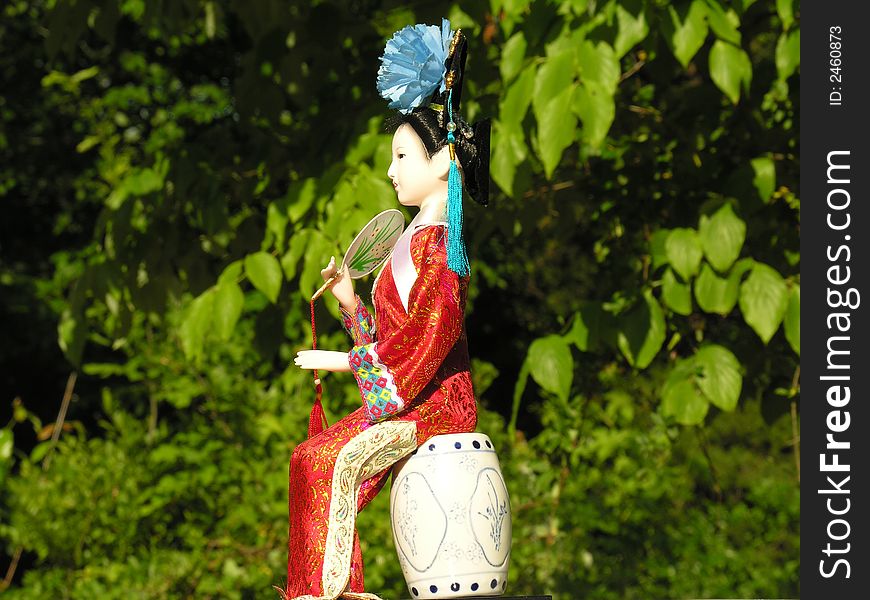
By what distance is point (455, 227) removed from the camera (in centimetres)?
344

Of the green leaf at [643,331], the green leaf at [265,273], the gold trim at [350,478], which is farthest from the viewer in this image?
the green leaf at [265,273]

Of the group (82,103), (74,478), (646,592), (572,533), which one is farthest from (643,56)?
(82,103)

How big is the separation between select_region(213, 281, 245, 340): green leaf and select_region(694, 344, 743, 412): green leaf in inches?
67.1

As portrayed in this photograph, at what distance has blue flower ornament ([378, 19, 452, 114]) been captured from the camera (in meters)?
3.53

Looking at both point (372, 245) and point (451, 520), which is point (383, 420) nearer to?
point (451, 520)

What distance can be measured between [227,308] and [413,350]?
146 cm

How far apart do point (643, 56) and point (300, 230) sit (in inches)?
74.5

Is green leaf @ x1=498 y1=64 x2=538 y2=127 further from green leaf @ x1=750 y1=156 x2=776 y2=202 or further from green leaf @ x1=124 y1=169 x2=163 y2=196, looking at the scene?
green leaf @ x1=124 y1=169 x2=163 y2=196

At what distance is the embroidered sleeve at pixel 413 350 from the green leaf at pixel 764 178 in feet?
5.95

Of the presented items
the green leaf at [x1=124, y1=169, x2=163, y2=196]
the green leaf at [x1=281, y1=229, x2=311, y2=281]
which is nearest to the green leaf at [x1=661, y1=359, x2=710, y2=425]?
the green leaf at [x1=281, y1=229, x2=311, y2=281]

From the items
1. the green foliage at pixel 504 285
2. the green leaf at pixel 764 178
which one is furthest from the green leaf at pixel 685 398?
the green leaf at pixel 764 178

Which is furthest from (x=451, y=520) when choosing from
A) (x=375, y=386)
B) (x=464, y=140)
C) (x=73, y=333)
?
(x=73, y=333)

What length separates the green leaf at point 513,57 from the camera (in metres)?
4.45

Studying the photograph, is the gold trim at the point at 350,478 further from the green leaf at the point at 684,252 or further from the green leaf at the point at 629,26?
the green leaf at the point at 629,26
